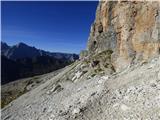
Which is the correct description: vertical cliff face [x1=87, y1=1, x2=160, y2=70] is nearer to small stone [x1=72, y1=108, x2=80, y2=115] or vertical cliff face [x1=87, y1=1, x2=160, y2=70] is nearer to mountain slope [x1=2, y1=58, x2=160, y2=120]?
mountain slope [x1=2, y1=58, x2=160, y2=120]

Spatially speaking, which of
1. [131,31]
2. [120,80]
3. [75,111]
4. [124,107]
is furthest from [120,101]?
[131,31]

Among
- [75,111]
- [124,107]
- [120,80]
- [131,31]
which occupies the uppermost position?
[131,31]

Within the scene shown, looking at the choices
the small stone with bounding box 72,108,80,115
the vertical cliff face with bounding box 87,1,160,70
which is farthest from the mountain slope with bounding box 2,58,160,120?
the vertical cliff face with bounding box 87,1,160,70

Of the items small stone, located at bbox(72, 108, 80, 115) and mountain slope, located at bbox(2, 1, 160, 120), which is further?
small stone, located at bbox(72, 108, 80, 115)

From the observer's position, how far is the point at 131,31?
5334 cm

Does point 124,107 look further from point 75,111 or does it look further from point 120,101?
point 75,111

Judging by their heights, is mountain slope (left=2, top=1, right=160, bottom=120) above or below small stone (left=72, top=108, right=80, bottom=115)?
above

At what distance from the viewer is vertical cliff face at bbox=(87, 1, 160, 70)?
151 ft

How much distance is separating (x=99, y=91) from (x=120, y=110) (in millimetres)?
6357

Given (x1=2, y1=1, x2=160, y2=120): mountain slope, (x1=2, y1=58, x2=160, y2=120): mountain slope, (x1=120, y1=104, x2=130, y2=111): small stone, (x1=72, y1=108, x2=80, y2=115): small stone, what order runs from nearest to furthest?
(x1=2, y1=58, x2=160, y2=120): mountain slope < (x1=120, y1=104, x2=130, y2=111): small stone < (x1=2, y1=1, x2=160, y2=120): mountain slope < (x1=72, y1=108, x2=80, y2=115): small stone

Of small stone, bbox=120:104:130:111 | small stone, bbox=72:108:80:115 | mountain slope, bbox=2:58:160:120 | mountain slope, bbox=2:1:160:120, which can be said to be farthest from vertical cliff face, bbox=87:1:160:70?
small stone, bbox=120:104:130:111

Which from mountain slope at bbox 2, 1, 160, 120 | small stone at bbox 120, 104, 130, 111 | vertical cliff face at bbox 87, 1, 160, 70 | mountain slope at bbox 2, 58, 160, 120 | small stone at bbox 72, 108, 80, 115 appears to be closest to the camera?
mountain slope at bbox 2, 58, 160, 120

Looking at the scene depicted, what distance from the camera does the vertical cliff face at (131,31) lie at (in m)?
46.0

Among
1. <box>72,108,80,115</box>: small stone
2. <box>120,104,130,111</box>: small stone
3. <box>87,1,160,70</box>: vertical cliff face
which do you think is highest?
<box>87,1,160,70</box>: vertical cliff face
